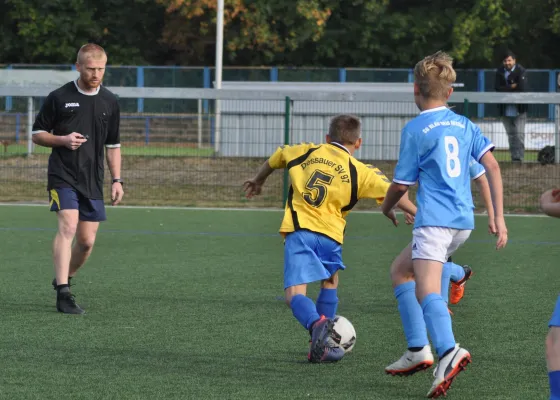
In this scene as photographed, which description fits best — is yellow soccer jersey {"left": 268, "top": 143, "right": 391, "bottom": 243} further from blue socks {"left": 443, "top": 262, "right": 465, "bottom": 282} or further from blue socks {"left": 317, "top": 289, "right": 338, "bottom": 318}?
blue socks {"left": 443, "top": 262, "right": 465, "bottom": 282}

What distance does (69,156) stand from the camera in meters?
8.37

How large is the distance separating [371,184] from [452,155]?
1.02 meters

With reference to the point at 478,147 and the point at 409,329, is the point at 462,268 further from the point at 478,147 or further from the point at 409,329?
the point at 478,147

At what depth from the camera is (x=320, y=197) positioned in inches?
266

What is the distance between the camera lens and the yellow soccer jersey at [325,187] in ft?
22.2

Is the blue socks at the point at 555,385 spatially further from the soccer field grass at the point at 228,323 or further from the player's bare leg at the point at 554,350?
the soccer field grass at the point at 228,323

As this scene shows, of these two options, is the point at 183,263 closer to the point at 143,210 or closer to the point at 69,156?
the point at 69,156

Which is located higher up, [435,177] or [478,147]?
[478,147]

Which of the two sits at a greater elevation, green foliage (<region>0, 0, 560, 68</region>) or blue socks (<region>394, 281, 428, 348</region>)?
green foliage (<region>0, 0, 560, 68</region>)

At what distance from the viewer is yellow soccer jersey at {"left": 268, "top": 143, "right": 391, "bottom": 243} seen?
266 inches

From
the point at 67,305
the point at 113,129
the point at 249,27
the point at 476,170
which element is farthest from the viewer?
the point at 249,27

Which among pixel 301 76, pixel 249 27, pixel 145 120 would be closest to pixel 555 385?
pixel 145 120

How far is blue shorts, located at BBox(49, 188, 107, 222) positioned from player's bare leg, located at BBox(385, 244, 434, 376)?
2880mm

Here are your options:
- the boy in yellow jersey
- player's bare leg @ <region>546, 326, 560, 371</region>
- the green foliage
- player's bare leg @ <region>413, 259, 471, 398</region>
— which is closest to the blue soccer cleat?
the boy in yellow jersey
